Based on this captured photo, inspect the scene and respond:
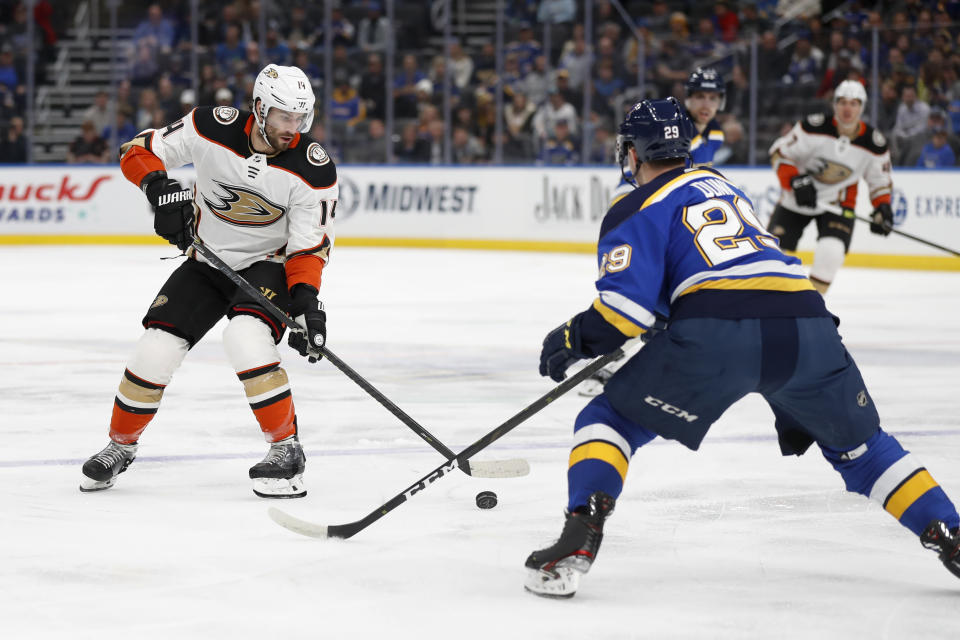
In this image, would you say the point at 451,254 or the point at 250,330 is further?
the point at 451,254

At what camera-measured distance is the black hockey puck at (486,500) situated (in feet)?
11.0

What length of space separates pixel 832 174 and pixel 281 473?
4.86m

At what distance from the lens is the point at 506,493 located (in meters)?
3.56

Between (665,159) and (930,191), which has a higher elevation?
(665,159)

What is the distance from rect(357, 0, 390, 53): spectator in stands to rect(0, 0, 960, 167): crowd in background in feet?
0.06

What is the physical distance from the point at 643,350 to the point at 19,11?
1282cm

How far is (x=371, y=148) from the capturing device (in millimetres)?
13203

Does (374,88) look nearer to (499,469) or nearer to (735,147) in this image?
(735,147)

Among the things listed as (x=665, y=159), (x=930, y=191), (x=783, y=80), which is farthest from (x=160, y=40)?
(x=665, y=159)

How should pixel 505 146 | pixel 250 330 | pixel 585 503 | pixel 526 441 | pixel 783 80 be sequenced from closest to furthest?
pixel 585 503
pixel 250 330
pixel 526 441
pixel 783 80
pixel 505 146

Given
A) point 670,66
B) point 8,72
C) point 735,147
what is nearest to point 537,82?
point 670,66

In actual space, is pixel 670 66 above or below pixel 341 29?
below

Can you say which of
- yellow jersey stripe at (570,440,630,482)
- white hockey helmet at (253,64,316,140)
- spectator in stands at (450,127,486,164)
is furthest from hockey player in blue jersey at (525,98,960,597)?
spectator in stands at (450,127,486,164)

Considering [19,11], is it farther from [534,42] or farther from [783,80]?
[783,80]
